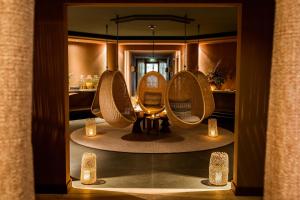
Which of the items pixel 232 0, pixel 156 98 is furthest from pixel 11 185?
pixel 156 98

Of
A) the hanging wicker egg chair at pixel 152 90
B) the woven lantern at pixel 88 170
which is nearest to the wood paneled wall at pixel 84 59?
the hanging wicker egg chair at pixel 152 90

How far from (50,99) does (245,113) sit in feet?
6.89

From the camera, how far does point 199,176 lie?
13.9 ft

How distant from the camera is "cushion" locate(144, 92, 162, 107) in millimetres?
8129

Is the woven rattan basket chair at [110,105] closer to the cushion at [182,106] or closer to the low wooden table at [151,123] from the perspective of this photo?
the low wooden table at [151,123]

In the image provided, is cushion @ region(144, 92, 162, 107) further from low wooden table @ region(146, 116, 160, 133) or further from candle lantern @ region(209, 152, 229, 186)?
candle lantern @ region(209, 152, 229, 186)

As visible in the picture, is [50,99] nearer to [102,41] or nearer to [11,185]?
[11,185]

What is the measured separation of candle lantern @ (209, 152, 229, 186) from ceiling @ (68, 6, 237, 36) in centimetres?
300

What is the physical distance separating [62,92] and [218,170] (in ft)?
6.65

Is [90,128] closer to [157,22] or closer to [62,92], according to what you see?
[157,22]

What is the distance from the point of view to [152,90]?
8398 mm

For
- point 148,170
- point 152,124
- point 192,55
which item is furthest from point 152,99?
point 148,170

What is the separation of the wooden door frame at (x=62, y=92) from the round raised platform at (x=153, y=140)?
2114 millimetres

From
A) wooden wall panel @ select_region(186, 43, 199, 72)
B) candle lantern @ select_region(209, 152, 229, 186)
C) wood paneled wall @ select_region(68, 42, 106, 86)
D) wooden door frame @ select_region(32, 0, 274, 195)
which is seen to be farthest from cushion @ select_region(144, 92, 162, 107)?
wooden door frame @ select_region(32, 0, 274, 195)
